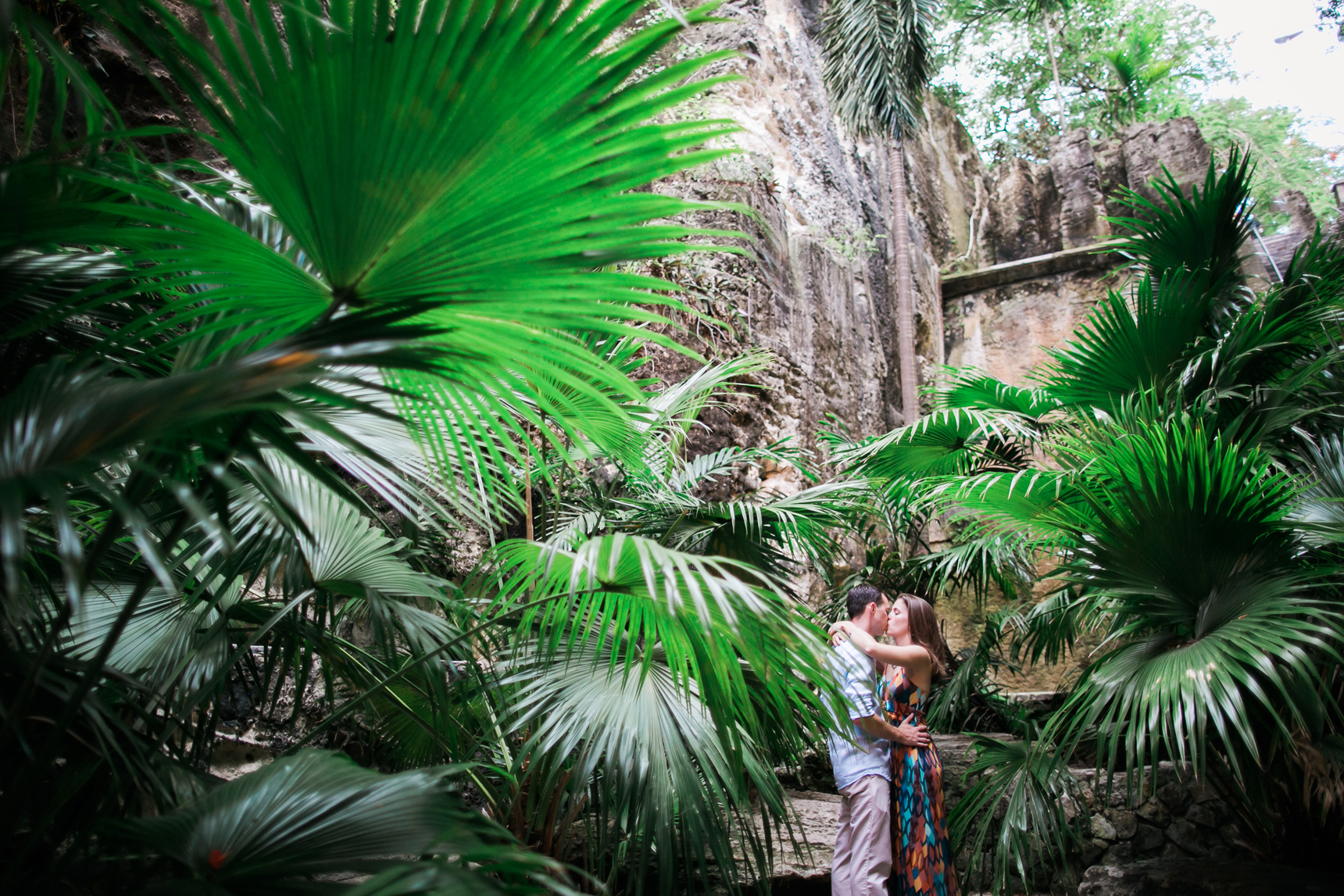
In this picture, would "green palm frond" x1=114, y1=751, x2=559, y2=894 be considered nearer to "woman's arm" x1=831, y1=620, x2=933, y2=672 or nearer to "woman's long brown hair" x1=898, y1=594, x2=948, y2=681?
"woman's arm" x1=831, y1=620, x2=933, y2=672

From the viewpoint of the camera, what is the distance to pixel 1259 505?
2457mm

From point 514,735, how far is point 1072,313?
30.4 ft

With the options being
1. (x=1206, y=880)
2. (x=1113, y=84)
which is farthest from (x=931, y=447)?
(x=1113, y=84)

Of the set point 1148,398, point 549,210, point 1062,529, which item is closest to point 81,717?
point 549,210

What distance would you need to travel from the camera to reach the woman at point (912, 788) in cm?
274

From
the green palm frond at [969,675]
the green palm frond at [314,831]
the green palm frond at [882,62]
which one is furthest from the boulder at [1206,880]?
the green palm frond at [882,62]

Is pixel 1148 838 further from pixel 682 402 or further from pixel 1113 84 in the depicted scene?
pixel 1113 84

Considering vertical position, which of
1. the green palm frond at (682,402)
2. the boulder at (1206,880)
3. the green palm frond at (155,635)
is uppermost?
the green palm frond at (682,402)

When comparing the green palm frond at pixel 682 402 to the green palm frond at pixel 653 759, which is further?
the green palm frond at pixel 682 402

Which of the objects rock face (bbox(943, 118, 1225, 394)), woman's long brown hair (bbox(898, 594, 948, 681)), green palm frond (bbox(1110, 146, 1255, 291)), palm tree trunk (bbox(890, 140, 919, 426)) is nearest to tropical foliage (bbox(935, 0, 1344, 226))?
rock face (bbox(943, 118, 1225, 394))

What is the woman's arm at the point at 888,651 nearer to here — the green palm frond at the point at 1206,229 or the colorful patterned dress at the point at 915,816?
the colorful patterned dress at the point at 915,816

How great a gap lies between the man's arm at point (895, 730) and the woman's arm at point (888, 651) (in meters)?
0.19

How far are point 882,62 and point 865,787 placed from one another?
6.17 m

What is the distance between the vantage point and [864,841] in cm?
273
